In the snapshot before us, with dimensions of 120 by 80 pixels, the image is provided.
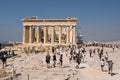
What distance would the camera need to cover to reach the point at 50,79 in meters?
25.1

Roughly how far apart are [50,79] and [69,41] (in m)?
55.1

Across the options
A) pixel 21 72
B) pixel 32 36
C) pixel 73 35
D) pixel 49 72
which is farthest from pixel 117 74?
pixel 32 36

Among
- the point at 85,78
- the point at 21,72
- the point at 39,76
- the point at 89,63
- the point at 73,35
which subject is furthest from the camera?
the point at 73,35

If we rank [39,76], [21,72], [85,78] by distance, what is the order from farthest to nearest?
[21,72] → [39,76] → [85,78]

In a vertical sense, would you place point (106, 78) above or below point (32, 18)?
below

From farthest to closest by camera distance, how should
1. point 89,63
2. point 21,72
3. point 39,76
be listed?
point 89,63
point 21,72
point 39,76

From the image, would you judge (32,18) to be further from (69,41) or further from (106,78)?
(106,78)

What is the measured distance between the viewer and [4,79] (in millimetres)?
24453

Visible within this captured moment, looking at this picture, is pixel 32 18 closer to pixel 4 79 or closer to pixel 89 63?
pixel 89 63

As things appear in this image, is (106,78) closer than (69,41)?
Yes

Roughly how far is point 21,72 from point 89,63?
8637 mm

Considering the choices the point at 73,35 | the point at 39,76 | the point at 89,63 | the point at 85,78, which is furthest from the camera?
the point at 73,35

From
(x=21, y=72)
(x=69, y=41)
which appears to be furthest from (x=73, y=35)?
(x=21, y=72)

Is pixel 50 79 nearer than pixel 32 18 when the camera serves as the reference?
Yes
